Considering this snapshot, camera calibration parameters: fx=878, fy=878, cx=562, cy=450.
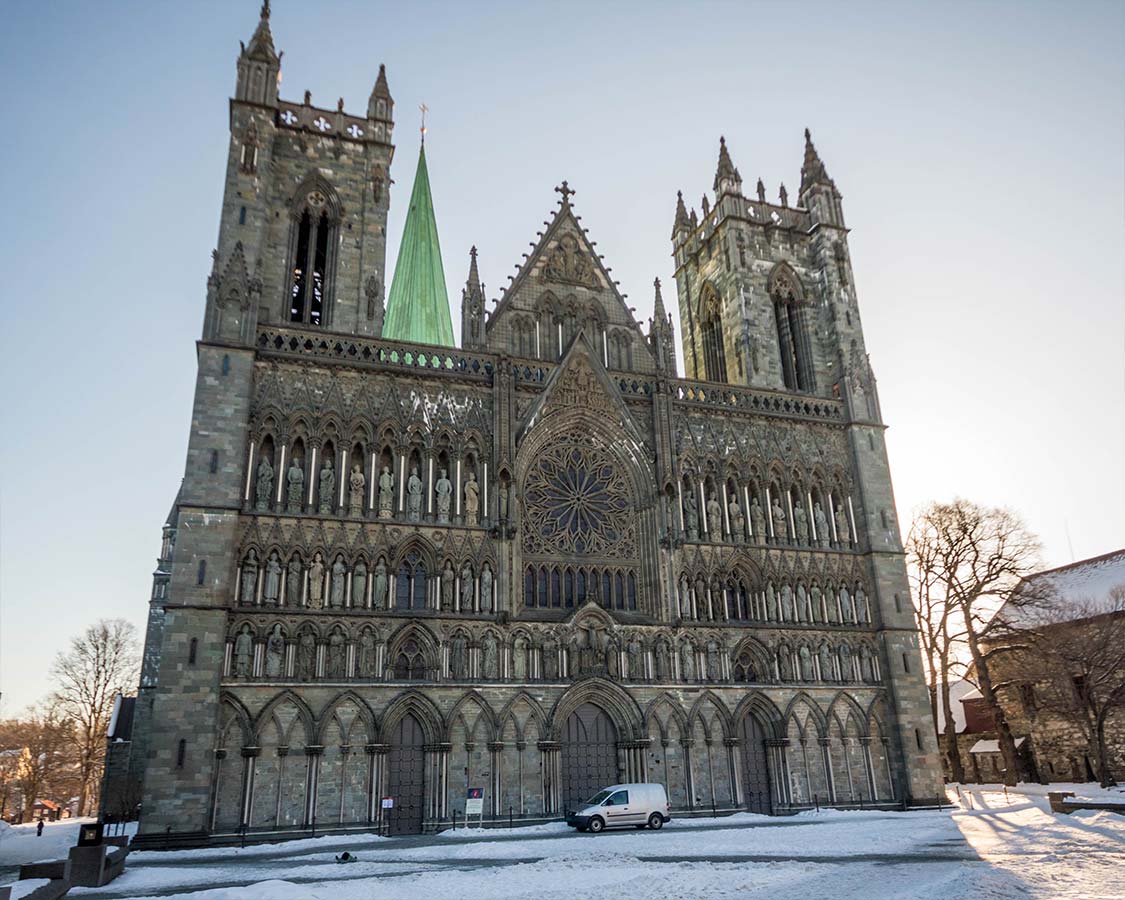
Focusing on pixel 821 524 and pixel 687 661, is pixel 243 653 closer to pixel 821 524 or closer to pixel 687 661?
pixel 687 661

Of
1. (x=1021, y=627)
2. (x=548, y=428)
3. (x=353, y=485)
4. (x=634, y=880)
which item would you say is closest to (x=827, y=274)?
(x=548, y=428)

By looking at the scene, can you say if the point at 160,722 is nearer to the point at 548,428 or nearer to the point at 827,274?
the point at 548,428

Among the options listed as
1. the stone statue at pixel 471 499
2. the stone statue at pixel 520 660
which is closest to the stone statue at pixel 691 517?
the stone statue at pixel 520 660

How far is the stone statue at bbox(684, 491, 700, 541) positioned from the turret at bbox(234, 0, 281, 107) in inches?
868

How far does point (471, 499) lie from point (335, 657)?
22.2 ft

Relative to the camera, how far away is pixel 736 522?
33.1m

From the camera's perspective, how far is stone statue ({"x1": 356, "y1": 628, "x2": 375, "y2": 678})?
26.5 meters

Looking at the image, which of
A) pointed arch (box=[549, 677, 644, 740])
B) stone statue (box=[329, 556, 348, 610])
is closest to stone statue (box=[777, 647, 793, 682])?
pointed arch (box=[549, 677, 644, 740])

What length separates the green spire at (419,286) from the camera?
49.3 m

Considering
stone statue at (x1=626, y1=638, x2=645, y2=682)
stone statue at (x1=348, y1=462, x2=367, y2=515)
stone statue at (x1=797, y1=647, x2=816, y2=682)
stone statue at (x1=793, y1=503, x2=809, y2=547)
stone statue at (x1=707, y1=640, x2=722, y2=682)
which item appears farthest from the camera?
stone statue at (x1=793, y1=503, x2=809, y2=547)

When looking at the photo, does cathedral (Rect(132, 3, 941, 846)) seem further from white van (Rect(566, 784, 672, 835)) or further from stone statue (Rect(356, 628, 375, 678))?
white van (Rect(566, 784, 672, 835))

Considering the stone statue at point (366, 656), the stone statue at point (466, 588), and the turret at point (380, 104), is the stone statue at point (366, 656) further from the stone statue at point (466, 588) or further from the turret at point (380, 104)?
the turret at point (380, 104)

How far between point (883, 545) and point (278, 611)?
22.8 m

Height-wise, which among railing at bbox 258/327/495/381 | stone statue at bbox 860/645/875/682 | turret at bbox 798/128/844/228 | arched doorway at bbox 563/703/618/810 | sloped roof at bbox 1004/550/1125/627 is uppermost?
turret at bbox 798/128/844/228
